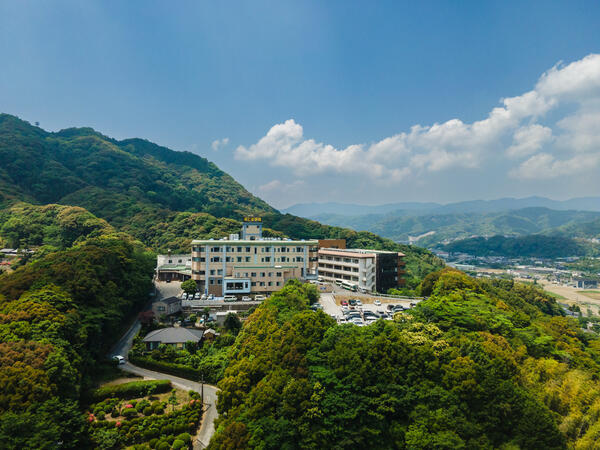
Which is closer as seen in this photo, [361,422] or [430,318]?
[361,422]

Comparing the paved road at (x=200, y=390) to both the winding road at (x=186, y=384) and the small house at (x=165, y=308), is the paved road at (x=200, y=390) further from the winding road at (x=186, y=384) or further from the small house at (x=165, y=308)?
the small house at (x=165, y=308)

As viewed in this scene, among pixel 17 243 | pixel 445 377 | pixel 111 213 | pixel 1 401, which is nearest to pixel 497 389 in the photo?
pixel 445 377

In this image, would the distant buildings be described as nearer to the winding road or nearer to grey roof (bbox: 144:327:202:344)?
the winding road

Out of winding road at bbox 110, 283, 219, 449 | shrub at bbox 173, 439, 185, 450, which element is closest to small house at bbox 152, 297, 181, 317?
winding road at bbox 110, 283, 219, 449

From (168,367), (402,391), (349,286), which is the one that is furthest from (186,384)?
(349,286)

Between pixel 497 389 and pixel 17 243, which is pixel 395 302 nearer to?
pixel 497 389

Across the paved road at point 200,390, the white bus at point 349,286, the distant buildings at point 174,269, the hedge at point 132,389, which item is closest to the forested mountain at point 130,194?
the distant buildings at point 174,269

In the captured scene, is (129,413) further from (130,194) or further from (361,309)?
(130,194)

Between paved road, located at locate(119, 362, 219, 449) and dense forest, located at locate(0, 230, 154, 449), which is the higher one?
dense forest, located at locate(0, 230, 154, 449)
